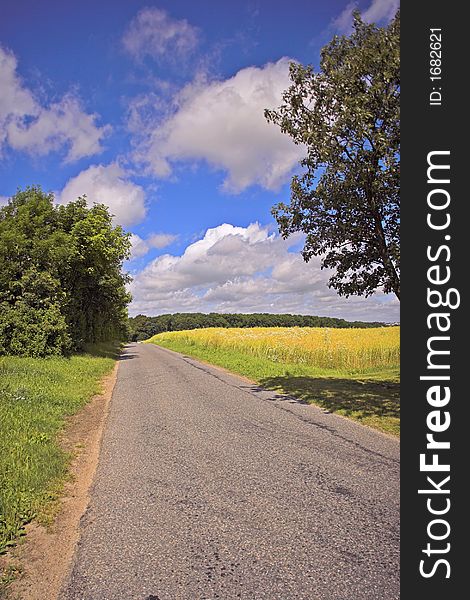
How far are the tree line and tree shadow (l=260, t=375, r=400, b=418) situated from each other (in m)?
75.2

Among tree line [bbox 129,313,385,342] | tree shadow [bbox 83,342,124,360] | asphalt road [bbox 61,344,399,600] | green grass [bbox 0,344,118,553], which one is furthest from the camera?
tree line [bbox 129,313,385,342]

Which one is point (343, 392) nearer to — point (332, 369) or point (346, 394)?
point (346, 394)

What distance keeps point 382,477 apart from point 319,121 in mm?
8721

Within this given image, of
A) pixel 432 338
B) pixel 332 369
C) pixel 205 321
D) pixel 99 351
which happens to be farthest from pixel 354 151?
pixel 205 321

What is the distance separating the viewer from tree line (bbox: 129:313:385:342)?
342ft

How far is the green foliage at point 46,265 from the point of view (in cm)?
2005

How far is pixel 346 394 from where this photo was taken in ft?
38.8

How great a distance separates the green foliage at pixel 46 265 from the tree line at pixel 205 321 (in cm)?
6798

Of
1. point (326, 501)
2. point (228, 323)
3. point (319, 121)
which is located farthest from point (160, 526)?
point (228, 323)

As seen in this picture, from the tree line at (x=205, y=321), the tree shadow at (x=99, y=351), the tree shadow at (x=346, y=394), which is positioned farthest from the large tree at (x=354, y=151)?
the tree line at (x=205, y=321)

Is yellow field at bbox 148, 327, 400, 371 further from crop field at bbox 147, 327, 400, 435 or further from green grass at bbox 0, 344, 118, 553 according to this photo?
green grass at bbox 0, 344, 118, 553

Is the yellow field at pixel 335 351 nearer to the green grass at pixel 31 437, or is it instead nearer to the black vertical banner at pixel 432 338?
the green grass at pixel 31 437

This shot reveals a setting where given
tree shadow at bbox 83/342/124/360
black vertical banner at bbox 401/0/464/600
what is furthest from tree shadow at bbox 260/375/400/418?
tree shadow at bbox 83/342/124/360

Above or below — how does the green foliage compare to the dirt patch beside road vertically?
above
